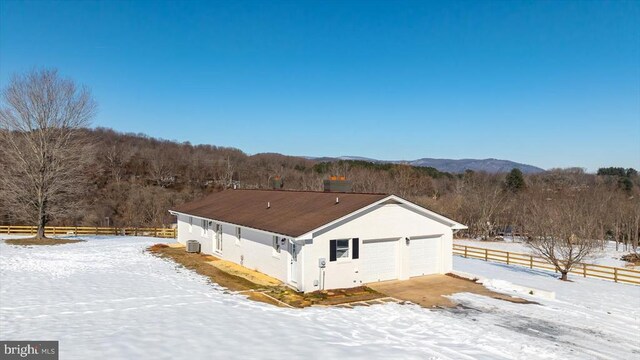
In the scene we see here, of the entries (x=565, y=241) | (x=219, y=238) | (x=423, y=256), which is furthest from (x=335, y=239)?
(x=565, y=241)

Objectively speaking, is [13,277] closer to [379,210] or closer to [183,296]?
[183,296]

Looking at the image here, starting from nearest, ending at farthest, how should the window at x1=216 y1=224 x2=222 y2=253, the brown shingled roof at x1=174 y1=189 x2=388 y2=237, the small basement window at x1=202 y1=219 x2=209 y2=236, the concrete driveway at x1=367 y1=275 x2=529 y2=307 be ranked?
1. the concrete driveway at x1=367 y1=275 x2=529 y2=307
2. the brown shingled roof at x1=174 y1=189 x2=388 y2=237
3. the window at x1=216 y1=224 x2=222 y2=253
4. the small basement window at x1=202 y1=219 x2=209 y2=236

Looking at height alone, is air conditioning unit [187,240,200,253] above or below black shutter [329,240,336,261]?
below

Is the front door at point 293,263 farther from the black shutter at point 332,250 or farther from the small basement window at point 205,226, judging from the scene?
the small basement window at point 205,226

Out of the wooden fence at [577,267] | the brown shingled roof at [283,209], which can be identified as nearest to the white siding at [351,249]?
the brown shingled roof at [283,209]

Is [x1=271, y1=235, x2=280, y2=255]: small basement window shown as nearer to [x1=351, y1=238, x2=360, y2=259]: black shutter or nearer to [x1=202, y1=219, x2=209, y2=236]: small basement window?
[x1=351, y1=238, x2=360, y2=259]: black shutter

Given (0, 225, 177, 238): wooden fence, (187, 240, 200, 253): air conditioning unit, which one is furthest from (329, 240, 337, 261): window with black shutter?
(0, 225, 177, 238): wooden fence

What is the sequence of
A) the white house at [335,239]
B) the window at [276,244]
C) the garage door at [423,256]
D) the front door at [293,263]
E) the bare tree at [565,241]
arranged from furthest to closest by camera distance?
the bare tree at [565,241], the garage door at [423,256], the window at [276,244], the front door at [293,263], the white house at [335,239]
